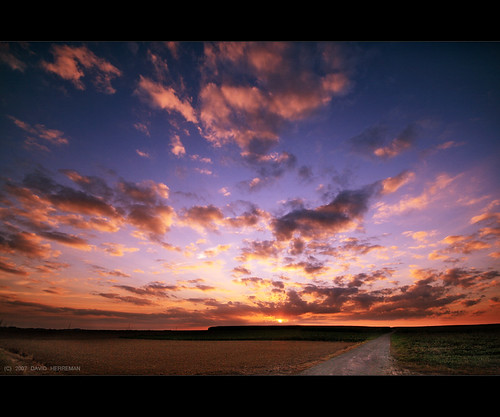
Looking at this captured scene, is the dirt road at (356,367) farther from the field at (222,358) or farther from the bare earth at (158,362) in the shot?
the bare earth at (158,362)

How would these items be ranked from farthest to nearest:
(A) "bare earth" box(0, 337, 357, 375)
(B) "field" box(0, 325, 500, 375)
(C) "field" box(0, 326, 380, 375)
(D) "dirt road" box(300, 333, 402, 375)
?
(C) "field" box(0, 326, 380, 375)
(A) "bare earth" box(0, 337, 357, 375)
(B) "field" box(0, 325, 500, 375)
(D) "dirt road" box(300, 333, 402, 375)

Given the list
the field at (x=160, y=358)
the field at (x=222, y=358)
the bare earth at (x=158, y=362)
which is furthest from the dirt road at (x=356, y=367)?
the field at (x=160, y=358)

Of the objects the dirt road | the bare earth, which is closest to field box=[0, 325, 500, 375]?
the bare earth

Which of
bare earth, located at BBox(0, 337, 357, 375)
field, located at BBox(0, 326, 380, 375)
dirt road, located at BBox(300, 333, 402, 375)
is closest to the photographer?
dirt road, located at BBox(300, 333, 402, 375)

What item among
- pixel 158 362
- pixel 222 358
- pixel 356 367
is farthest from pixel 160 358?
pixel 356 367

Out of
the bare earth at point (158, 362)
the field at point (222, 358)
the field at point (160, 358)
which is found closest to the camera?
the field at point (222, 358)

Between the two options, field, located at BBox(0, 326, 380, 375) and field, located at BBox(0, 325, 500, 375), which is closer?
field, located at BBox(0, 325, 500, 375)

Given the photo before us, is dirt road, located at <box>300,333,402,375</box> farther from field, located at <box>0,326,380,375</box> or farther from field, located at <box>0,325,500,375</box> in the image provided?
field, located at <box>0,326,380,375</box>
